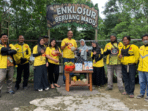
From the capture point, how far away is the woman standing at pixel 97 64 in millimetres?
5211

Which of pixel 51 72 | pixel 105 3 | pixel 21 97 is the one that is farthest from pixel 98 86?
pixel 105 3

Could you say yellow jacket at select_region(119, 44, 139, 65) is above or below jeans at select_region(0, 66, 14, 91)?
above

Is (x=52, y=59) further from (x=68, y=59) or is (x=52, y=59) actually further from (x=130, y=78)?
(x=130, y=78)

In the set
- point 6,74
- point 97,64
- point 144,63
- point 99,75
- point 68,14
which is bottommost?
point 99,75

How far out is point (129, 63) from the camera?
4227mm

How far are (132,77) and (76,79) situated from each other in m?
1.84

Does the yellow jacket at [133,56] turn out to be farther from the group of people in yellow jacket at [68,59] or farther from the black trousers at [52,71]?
the black trousers at [52,71]

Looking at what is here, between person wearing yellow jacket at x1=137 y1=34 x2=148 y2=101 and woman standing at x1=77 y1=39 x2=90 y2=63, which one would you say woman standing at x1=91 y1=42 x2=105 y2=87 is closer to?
woman standing at x1=77 y1=39 x2=90 y2=63

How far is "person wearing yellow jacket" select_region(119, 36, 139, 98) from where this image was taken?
4.20 metres

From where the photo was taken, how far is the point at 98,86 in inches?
215

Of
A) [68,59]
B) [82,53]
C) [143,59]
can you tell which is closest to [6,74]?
[68,59]

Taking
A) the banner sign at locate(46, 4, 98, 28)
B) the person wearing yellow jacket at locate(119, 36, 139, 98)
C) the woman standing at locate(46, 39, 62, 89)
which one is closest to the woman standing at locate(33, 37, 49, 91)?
the woman standing at locate(46, 39, 62, 89)

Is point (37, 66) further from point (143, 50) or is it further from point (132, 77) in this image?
point (143, 50)

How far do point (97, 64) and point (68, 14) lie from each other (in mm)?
2682
